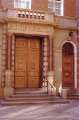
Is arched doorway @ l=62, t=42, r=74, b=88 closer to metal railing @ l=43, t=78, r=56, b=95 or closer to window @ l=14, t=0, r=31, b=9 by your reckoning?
metal railing @ l=43, t=78, r=56, b=95

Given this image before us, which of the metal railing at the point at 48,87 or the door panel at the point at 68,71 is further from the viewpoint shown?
the door panel at the point at 68,71

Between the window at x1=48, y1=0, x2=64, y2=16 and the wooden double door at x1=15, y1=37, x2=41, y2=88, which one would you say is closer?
the wooden double door at x1=15, y1=37, x2=41, y2=88

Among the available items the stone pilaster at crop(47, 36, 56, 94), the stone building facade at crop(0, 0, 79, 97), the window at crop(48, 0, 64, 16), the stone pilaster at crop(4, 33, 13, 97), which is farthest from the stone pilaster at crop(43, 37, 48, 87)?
the window at crop(48, 0, 64, 16)

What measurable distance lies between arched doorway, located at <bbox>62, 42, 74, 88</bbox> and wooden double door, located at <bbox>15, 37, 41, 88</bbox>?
5.30 ft

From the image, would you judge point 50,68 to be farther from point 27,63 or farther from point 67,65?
point 67,65

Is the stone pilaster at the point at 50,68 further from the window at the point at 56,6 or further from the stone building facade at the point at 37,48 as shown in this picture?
the window at the point at 56,6

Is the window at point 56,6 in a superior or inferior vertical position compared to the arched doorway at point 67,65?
superior

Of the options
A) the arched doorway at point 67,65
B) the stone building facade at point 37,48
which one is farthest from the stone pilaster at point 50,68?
the arched doorway at point 67,65

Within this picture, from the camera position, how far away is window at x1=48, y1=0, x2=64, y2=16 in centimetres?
2029

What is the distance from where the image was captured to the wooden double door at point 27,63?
62.4ft

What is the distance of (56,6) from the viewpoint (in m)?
20.5

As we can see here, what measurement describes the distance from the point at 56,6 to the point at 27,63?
13.4ft

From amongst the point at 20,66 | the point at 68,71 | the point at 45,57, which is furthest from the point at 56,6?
the point at 20,66

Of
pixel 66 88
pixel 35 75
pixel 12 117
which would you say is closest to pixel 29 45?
pixel 35 75
